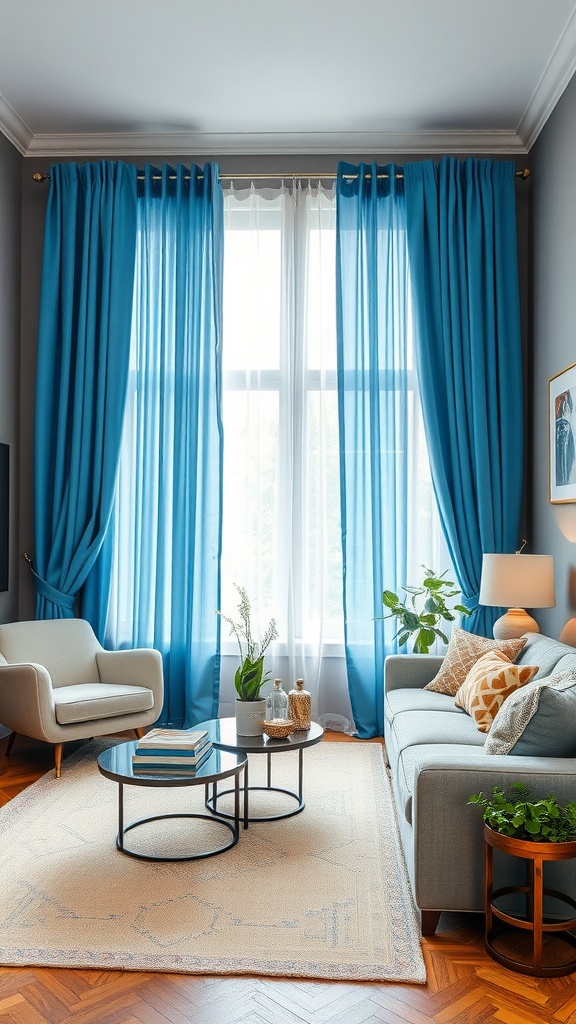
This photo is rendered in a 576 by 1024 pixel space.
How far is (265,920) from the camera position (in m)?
2.46

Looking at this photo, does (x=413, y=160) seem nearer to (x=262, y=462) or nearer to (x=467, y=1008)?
(x=262, y=462)

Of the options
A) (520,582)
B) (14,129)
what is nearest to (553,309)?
(520,582)

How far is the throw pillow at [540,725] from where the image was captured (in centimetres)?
240

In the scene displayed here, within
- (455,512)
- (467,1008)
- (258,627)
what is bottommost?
(467,1008)

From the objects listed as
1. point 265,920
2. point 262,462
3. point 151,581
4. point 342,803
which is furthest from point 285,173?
point 265,920

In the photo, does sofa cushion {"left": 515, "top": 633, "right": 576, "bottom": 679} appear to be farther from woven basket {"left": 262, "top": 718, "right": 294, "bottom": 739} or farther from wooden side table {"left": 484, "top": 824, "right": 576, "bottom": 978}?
woven basket {"left": 262, "top": 718, "right": 294, "bottom": 739}

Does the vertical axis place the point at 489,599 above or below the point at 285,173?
below

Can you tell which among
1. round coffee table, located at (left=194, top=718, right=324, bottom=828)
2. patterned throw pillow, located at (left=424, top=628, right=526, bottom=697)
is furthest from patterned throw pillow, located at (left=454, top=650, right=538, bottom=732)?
round coffee table, located at (left=194, top=718, right=324, bottom=828)

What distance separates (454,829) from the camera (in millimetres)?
2326

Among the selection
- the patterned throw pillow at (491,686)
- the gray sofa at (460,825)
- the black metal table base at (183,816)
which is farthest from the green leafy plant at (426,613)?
the gray sofa at (460,825)

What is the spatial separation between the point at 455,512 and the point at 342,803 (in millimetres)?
1852

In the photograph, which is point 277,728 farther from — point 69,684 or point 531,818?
point 69,684

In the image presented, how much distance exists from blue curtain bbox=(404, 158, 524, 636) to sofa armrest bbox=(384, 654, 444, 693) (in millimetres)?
697

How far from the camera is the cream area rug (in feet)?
7.40
